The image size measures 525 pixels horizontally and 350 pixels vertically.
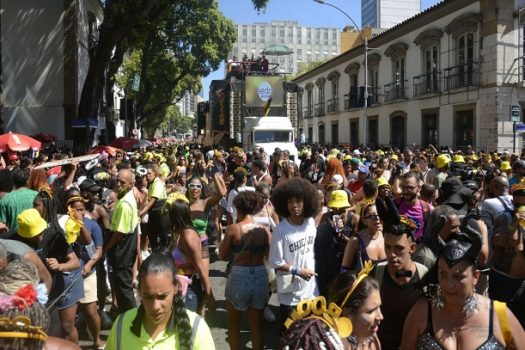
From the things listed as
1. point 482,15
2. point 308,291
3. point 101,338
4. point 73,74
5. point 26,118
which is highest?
point 482,15

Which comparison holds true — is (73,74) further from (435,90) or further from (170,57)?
(435,90)

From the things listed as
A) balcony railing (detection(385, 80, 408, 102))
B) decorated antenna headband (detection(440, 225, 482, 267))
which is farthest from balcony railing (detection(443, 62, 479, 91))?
decorated antenna headband (detection(440, 225, 482, 267))

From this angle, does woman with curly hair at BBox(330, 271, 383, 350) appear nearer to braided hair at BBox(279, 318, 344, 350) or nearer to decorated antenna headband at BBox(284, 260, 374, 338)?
decorated antenna headband at BBox(284, 260, 374, 338)

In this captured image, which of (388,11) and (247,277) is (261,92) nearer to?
(247,277)

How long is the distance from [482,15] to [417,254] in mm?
19849

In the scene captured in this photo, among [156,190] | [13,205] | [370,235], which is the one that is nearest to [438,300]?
[370,235]

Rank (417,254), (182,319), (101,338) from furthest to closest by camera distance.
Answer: (101,338)
(417,254)
(182,319)

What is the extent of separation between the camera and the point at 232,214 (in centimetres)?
747

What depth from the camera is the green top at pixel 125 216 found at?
5770mm

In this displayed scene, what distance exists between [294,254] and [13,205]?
333 centimetres

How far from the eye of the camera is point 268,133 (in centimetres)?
2111

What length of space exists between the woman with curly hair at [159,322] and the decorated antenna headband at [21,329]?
67cm

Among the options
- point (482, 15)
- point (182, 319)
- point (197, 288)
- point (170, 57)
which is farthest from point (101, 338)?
point (170, 57)

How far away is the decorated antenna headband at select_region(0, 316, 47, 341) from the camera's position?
6.77ft
